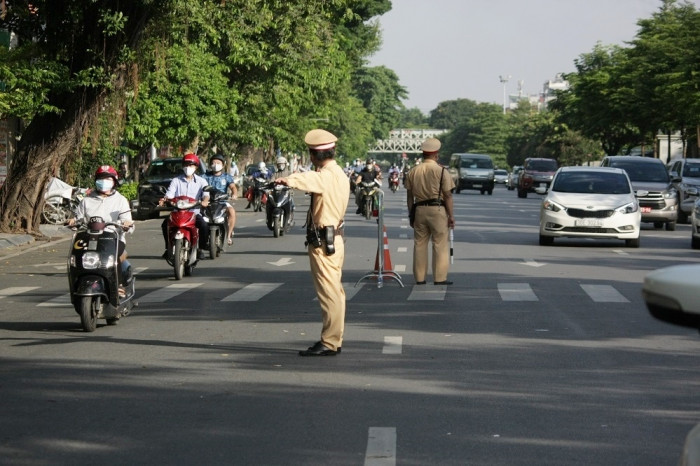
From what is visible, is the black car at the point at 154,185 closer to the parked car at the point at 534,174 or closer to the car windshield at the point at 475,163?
the parked car at the point at 534,174

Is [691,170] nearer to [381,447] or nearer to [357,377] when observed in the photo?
[357,377]

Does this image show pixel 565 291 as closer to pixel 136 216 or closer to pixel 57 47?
pixel 57 47

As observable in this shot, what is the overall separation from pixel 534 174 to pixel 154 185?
91.8ft

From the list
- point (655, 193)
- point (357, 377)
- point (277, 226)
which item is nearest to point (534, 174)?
point (655, 193)

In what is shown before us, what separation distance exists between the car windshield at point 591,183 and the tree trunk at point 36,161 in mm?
9895

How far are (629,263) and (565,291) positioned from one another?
17.0ft

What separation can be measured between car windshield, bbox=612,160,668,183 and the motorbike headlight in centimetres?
2325

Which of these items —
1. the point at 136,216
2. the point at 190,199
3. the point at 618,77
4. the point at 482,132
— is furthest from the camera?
the point at 482,132

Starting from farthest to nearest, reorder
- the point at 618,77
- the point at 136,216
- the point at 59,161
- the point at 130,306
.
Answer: the point at 618,77, the point at 136,216, the point at 59,161, the point at 130,306

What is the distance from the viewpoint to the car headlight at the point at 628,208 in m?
25.3

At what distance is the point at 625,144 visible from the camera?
8125 cm

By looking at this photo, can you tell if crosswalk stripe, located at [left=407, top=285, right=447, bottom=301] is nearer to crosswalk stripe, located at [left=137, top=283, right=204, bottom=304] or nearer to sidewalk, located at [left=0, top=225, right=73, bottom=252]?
crosswalk stripe, located at [left=137, top=283, right=204, bottom=304]

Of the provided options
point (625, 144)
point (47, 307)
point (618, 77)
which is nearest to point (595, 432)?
point (47, 307)

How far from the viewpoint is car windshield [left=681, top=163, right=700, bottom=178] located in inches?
1559
